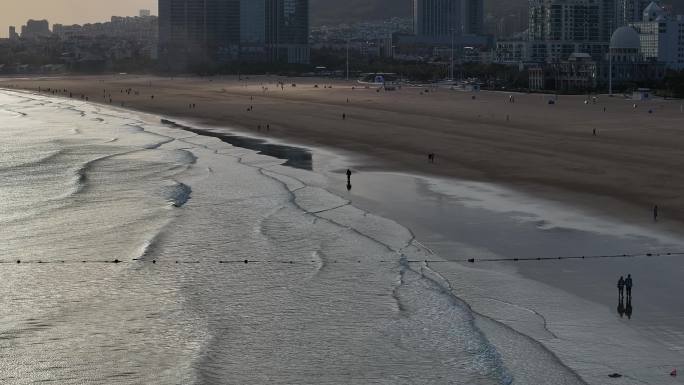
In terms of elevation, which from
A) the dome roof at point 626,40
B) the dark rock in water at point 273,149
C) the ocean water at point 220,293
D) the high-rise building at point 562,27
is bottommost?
the ocean water at point 220,293

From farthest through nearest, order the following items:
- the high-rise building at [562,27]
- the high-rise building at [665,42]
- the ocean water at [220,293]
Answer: the high-rise building at [562,27], the high-rise building at [665,42], the ocean water at [220,293]

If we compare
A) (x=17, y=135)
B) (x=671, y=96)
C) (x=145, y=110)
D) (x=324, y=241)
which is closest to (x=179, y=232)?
(x=324, y=241)

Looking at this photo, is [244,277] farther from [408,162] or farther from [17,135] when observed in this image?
[17,135]

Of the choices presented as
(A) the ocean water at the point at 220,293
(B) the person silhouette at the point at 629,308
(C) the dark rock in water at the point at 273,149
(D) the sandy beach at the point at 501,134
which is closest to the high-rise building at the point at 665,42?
(D) the sandy beach at the point at 501,134

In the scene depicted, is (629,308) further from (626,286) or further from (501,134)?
(501,134)

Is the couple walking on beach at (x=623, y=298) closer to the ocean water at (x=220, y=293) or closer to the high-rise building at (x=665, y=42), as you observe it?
the ocean water at (x=220, y=293)

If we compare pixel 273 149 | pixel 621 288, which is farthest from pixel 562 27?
pixel 621 288
